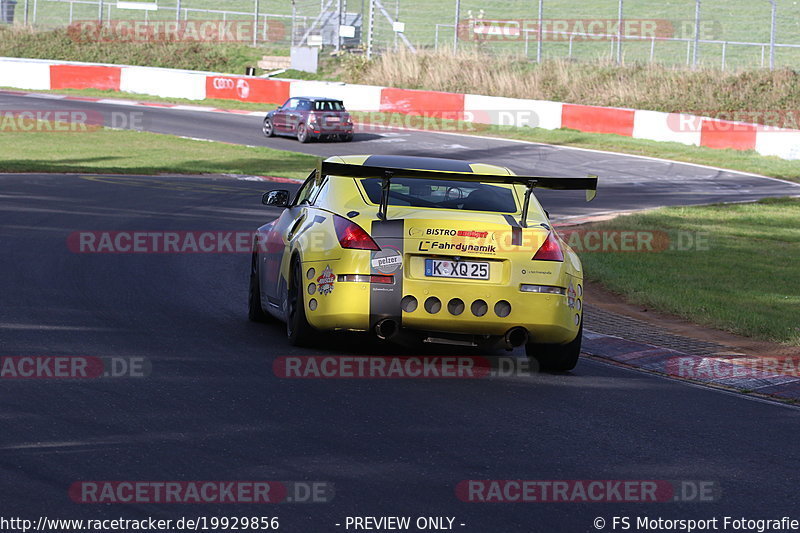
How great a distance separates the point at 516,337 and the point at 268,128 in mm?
27954

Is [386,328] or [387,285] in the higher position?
[387,285]

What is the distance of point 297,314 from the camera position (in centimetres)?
895

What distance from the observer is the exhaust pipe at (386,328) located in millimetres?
8367

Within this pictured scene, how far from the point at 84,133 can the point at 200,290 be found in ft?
78.2

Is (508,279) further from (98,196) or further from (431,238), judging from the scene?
(98,196)

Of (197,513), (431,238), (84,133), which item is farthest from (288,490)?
(84,133)
